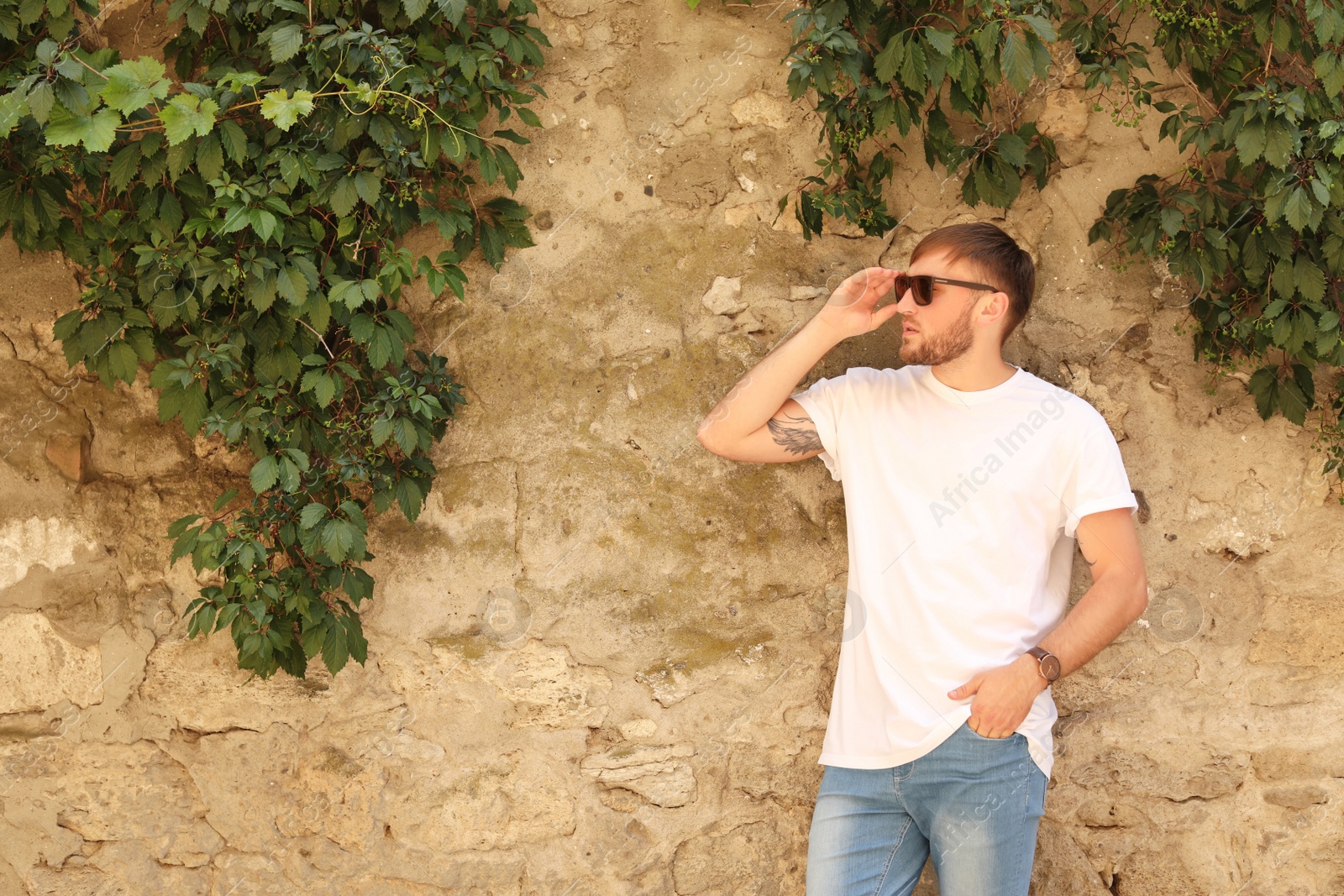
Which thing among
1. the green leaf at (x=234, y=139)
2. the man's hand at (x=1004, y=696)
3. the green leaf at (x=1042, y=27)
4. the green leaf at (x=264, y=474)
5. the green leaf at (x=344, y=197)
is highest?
the green leaf at (x=1042, y=27)

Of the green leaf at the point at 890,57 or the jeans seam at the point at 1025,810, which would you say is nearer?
the jeans seam at the point at 1025,810

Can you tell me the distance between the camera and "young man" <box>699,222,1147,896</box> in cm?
212

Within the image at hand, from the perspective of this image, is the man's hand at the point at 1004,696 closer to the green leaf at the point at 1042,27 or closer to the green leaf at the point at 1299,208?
the green leaf at the point at 1299,208

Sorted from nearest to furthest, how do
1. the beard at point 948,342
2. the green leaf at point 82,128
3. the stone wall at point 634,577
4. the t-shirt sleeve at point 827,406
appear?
the green leaf at point 82,128 < the beard at point 948,342 < the t-shirt sleeve at point 827,406 < the stone wall at point 634,577

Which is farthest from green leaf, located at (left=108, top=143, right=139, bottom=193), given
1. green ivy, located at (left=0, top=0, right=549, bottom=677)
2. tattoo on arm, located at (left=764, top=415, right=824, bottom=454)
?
tattoo on arm, located at (left=764, top=415, right=824, bottom=454)

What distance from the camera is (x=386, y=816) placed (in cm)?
261

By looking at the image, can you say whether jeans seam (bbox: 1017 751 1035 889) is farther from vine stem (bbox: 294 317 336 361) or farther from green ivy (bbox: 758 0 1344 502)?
vine stem (bbox: 294 317 336 361)

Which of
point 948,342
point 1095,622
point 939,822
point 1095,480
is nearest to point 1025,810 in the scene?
point 939,822

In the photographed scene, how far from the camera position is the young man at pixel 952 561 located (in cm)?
212

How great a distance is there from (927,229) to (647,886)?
6.03 ft

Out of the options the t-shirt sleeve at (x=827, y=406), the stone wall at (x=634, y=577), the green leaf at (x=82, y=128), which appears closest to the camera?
the green leaf at (x=82, y=128)

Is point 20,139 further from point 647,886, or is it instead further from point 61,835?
point 647,886

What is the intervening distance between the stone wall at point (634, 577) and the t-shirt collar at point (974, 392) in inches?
12.3

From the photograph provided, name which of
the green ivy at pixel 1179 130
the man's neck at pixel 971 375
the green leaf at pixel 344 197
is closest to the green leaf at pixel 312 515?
the green leaf at pixel 344 197
